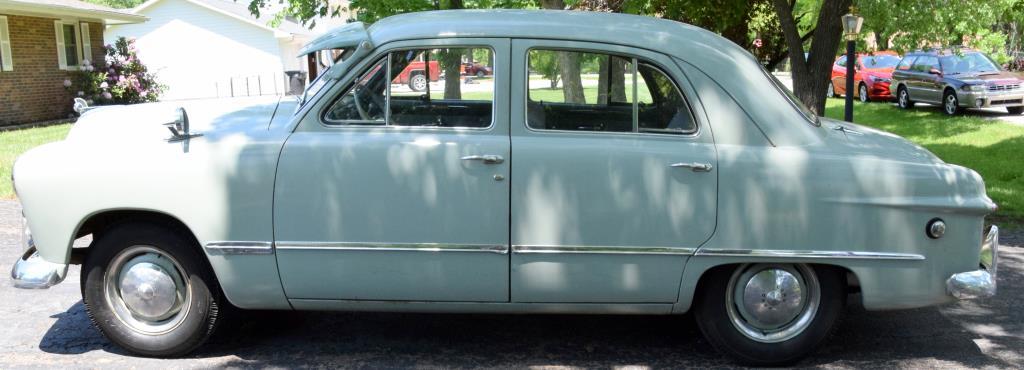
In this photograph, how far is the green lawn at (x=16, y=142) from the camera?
36.1 ft

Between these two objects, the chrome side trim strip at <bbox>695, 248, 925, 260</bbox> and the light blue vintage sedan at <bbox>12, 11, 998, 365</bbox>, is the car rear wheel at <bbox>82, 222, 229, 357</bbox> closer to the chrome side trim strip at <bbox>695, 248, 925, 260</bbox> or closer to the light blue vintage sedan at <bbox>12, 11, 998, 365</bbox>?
the light blue vintage sedan at <bbox>12, 11, 998, 365</bbox>

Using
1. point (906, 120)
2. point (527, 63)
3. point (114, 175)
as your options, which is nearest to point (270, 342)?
point (114, 175)

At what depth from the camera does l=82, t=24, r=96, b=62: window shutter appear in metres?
24.2

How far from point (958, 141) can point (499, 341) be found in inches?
509

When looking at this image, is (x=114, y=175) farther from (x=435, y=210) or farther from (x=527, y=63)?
(x=527, y=63)

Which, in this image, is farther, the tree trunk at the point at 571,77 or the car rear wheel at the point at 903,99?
the car rear wheel at the point at 903,99

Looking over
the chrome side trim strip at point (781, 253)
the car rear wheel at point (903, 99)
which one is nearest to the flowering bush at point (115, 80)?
the car rear wheel at point (903, 99)

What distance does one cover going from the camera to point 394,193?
4492 mm

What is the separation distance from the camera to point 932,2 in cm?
1541

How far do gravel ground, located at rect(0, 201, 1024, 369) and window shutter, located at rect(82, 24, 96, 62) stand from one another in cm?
2041

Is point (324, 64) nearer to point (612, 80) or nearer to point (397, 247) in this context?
point (397, 247)

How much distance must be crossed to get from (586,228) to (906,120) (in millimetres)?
17468

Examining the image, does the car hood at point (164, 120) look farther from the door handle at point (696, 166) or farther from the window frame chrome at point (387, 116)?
the door handle at point (696, 166)

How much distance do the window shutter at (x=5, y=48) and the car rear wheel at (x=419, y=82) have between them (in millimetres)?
19219
